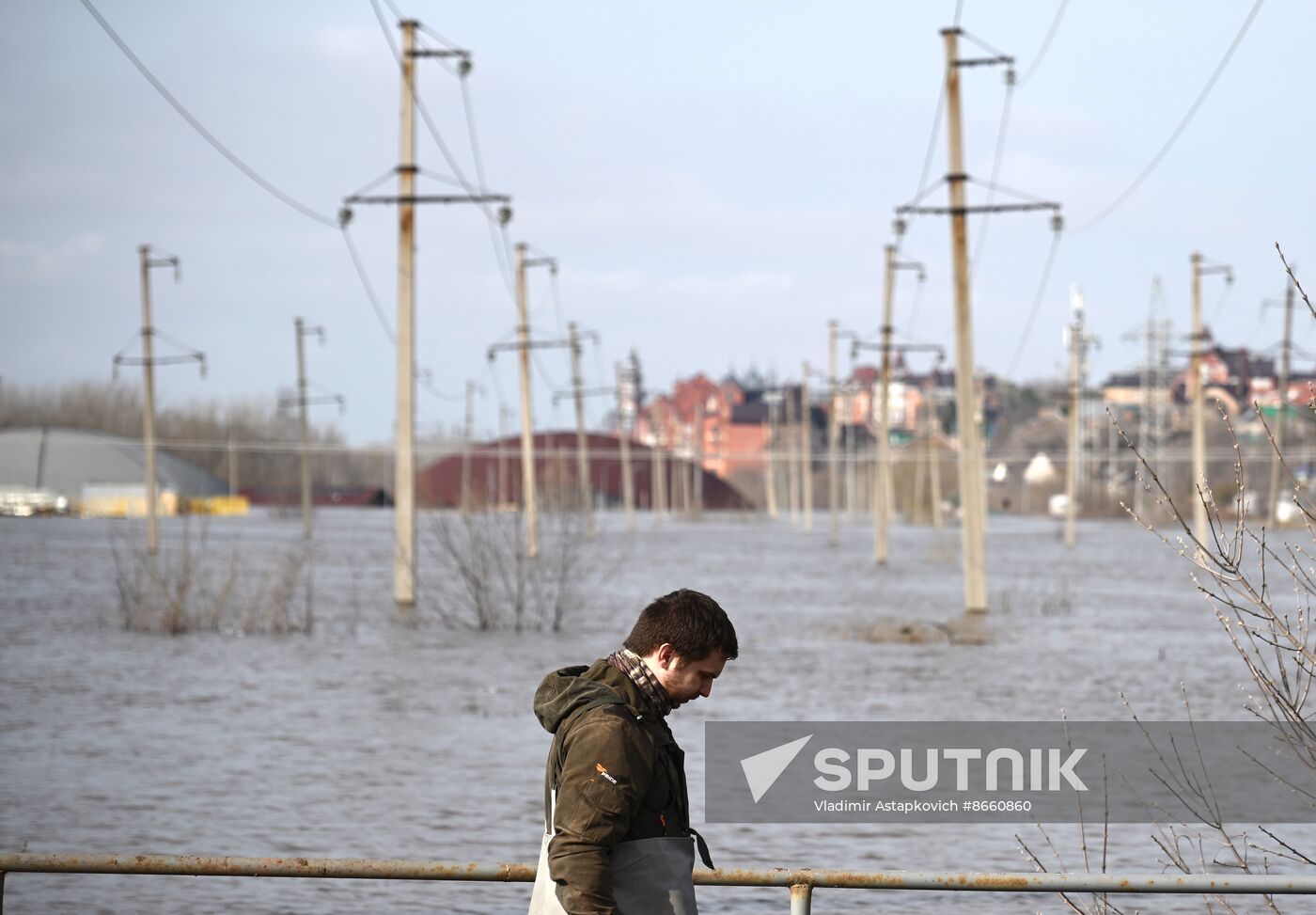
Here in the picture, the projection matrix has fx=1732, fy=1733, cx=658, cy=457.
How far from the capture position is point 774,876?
439 cm

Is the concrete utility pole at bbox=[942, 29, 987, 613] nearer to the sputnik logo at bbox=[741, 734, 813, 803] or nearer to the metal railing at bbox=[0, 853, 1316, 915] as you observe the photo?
the sputnik logo at bbox=[741, 734, 813, 803]

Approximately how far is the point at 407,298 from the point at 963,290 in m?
9.13

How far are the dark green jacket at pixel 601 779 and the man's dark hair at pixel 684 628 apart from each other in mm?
102

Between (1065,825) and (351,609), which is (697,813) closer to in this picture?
(1065,825)

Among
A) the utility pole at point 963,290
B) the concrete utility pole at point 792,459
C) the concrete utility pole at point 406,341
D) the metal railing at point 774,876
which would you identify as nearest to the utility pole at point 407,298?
the concrete utility pole at point 406,341

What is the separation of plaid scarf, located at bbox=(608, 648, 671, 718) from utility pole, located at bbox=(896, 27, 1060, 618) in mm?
22514

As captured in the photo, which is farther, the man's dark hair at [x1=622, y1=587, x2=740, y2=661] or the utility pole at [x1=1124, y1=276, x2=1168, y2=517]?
the utility pole at [x1=1124, y1=276, x2=1168, y2=517]

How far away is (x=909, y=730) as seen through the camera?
53.8 feet

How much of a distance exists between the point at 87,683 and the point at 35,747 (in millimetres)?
4817

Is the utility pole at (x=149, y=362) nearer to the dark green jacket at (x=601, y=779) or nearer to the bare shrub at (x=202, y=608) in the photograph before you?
the bare shrub at (x=202, y=608)

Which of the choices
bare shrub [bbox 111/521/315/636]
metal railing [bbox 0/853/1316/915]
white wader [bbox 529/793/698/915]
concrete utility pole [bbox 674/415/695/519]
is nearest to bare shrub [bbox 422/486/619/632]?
bare shrub [bbox 111/521/315/636]

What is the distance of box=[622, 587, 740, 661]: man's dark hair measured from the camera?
147 inches

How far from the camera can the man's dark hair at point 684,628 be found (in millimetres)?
3725

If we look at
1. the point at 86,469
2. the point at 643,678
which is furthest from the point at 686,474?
the point at 643,678
